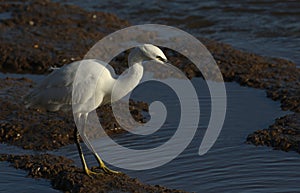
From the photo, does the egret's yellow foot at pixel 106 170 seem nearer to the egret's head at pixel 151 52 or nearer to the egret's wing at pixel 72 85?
the egret's wing at pixel 72 85

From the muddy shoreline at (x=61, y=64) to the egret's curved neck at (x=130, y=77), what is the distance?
0.82m

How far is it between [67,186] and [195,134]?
1.88 m

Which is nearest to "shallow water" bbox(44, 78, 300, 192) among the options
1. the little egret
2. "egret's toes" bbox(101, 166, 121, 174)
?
"egret's toes" bbox(101, 166, 121, 174)

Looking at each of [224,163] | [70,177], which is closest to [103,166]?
[70,177]

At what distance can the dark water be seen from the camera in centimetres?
1158

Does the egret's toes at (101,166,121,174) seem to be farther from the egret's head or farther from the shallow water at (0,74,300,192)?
the egret's head

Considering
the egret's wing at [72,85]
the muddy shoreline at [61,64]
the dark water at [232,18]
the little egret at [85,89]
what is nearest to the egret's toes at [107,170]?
the little egret at [85,89]

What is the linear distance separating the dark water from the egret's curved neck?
4594 millimetres

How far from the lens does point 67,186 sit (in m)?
6.53

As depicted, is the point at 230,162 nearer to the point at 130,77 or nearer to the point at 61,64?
the point at 130,77

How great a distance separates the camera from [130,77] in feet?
21.7

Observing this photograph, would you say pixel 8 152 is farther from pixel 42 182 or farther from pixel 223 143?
pixel 223 143

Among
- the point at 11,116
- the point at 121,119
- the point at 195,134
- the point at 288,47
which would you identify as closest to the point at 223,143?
the point at 195,134

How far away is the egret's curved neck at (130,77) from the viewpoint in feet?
21.2
